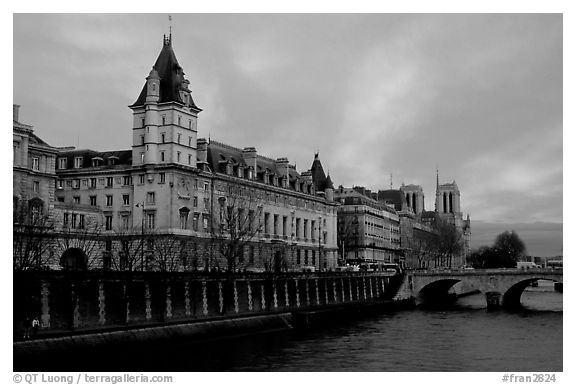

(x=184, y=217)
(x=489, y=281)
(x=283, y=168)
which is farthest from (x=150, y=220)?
(x=489, y=281)

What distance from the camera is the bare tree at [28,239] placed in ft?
151

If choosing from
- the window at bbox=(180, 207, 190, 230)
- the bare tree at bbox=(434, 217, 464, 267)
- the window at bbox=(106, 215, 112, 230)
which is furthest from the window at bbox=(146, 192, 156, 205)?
the bare tree at bbox=(434, 217, 464, 267)

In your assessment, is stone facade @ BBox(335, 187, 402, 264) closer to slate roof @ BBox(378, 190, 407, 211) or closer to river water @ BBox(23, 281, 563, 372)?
slate roof @ BBox(378, 190, 407, 211)

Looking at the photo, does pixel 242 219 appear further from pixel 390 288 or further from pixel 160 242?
pixel 390 288

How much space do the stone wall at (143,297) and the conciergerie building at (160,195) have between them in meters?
5.69

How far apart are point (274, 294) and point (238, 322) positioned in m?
13.9

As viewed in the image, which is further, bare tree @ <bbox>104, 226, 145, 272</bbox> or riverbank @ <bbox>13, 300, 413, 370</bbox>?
bare tree @ <bbox>104, 226, 145, 272</bbox>

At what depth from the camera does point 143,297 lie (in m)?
51.1

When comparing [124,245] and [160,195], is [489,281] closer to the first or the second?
[160,195]

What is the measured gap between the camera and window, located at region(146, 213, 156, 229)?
75375mm

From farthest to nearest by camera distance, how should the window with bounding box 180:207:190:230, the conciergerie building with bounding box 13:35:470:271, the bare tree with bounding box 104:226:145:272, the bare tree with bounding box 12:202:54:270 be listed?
1. the window with bounding box 180:207:190:230
2. the bare tree with bounding box 104:226:145:272
3. the conciergerie building with bounding box 13:35:470:271
4. the bare tree with bounding box 12:202:54:270

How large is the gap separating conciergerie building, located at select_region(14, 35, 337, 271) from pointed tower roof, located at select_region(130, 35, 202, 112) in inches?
3.9

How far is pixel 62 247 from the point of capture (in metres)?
62.9
